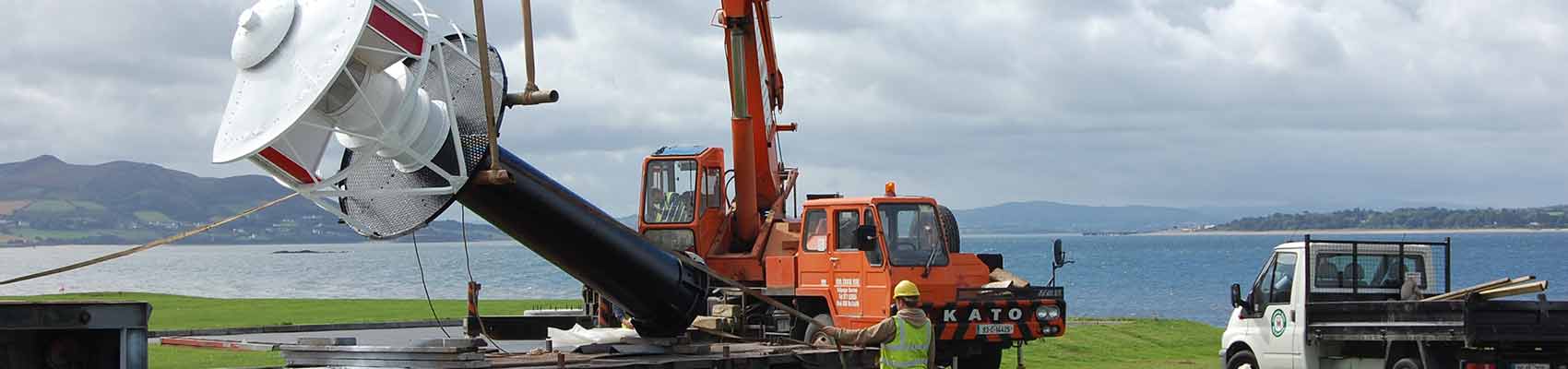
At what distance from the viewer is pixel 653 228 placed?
20.3m

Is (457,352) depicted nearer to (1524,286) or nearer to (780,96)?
(1524,286)

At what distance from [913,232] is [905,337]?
22.0 feet

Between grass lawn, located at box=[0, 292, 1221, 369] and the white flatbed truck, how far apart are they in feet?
17.5

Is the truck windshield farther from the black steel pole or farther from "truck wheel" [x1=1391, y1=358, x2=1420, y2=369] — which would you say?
"truck wheel" [x1=1391, y1=358, x2=1420, y2=369]

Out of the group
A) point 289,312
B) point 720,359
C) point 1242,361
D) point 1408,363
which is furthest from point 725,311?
point 289,312

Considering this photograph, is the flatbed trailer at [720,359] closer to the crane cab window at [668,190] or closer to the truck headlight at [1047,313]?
the truck headlight at [1047,313]

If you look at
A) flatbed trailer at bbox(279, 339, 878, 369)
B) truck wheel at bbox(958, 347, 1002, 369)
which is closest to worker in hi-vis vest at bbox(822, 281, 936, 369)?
flatbed trailer at bbox(279, 339, 878, 369)

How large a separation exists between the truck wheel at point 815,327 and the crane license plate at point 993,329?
164 cm

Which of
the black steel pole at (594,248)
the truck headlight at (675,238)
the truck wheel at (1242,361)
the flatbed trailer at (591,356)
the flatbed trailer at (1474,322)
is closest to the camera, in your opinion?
the flatbed trailer at (591,356)

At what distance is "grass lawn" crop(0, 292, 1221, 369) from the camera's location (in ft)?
73.2

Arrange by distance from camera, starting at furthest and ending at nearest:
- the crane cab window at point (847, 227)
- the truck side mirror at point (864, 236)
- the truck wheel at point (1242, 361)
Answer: the truck wheel at point (1242, 361), the crane cab window at point (847, 227), the truck side mirror at point (864, 236)

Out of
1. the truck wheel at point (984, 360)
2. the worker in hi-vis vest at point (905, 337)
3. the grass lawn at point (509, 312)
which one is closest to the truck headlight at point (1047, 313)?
the truck wheel at point (984, 360)

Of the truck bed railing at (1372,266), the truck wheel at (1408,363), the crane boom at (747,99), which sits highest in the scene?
the crane boom at (747,99)

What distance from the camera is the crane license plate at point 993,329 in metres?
18.3
